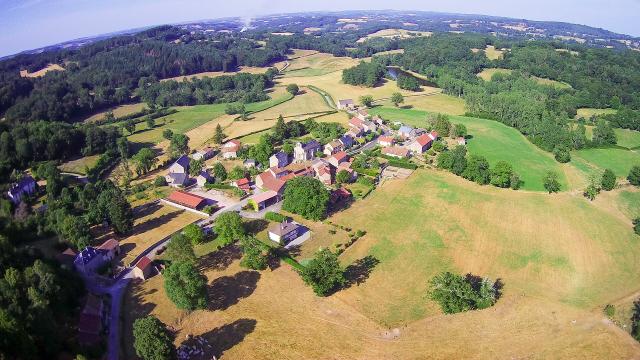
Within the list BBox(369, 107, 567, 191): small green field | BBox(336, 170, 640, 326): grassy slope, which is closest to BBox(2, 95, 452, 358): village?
BBox(369, 107, 567, 191): small green field

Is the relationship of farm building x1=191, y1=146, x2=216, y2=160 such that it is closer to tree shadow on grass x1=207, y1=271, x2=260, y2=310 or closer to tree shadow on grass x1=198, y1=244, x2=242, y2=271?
tree shadow on grass x1=198, y1=244, x2=242, y2=271

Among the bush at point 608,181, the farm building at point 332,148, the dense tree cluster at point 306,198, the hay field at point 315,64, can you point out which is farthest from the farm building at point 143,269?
the hay field at point 315,64

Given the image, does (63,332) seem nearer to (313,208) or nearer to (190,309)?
(190,309)

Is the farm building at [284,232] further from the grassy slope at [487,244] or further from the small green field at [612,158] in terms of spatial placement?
the small green field at [612,158]

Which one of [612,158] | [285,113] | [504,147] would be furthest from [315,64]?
[612,158]

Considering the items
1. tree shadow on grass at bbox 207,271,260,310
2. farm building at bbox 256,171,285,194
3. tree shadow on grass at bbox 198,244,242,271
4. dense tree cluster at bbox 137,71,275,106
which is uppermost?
dense tree cluster at bbox 137,71,275,106
